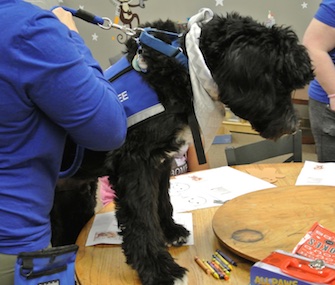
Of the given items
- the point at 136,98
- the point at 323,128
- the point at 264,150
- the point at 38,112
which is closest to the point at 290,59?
the point at 136,98

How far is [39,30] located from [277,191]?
1045 millimetres

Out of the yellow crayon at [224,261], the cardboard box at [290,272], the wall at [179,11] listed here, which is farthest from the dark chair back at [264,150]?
the wall at [179,11]

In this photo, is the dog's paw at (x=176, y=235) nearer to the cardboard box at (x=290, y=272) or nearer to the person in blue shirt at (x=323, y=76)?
the cardboard box at (x=290, y=272)

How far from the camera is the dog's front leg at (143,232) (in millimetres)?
1052

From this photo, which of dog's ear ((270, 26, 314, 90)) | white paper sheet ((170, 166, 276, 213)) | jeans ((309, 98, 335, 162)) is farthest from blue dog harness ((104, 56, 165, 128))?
jeans ((309, 98, 335, 162))

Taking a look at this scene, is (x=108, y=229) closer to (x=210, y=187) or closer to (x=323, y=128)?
(x=210, y=187)

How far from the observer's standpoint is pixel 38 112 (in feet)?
2.68

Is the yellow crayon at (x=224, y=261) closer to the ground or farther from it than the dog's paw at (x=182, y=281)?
farther from it

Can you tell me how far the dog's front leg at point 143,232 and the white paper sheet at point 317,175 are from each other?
80 cm

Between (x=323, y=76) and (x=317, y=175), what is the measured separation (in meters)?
0.59

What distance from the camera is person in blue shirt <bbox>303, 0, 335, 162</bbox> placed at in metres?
1.98

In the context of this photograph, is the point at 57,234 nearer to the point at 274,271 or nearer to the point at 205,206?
the point at 205,206

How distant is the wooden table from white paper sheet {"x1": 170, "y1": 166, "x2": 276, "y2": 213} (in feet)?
0.33

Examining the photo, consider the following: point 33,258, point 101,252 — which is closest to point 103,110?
point 33,258
